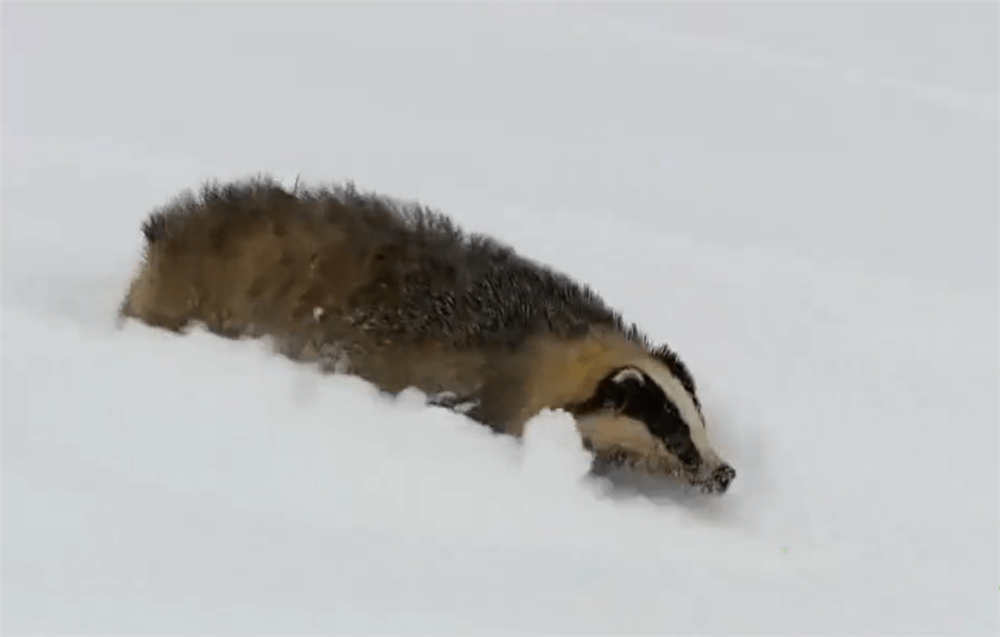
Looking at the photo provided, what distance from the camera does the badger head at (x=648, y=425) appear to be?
10.8 feet

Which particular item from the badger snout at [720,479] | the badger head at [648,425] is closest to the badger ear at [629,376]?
the badger head at [648,425]

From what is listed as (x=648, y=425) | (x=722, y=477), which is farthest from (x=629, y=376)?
(x=722, y=477)

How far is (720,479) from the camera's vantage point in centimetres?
325

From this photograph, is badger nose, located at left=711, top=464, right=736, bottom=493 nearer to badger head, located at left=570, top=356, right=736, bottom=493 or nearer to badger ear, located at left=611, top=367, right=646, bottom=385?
badger head, located at left=570, top=356, right=736, bottom=493

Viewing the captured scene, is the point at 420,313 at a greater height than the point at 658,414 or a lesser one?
greater

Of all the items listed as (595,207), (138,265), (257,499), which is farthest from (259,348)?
(595,207)

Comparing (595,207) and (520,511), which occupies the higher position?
(595,207)

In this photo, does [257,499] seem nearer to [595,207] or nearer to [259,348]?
[259,348]

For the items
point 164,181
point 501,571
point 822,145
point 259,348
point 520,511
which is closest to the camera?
point 501,571

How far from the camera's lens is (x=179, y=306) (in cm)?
365

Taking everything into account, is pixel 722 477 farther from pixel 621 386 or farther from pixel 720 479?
pixel 621 386

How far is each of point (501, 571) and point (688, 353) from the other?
127cm

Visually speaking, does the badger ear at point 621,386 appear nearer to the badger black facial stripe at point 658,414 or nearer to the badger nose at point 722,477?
the badger black facial stripe at point 658,414

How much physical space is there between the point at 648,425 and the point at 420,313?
70 cm
